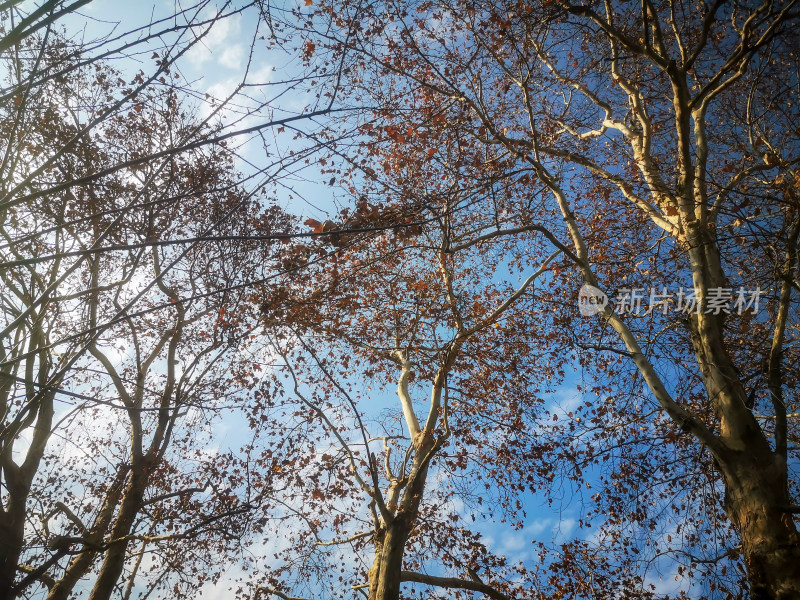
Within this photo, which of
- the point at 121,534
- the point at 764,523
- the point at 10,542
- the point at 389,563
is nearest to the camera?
the point at 764,523

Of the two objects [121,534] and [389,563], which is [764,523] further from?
[121,534]

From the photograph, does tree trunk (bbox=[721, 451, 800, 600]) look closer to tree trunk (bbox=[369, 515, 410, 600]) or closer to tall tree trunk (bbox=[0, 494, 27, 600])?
tree trunk (bbox=[369, 515, 410, 600])

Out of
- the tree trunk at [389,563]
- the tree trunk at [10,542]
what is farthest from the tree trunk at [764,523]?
the tree trunk at [10,542]

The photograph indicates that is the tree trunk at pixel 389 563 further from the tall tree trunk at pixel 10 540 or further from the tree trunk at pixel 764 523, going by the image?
the tall tree trunk at pixel 10 540

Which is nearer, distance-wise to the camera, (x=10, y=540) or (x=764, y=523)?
(x=764, y=523)

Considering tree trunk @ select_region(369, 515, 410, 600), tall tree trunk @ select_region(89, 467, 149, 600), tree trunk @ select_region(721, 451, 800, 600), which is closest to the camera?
tree trunk @ select_region(721, 451, 800, 600)

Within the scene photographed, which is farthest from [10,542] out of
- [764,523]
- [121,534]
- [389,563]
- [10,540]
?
[764,523]

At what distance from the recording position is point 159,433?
923 centimetres

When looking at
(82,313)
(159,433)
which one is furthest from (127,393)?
(82,313)

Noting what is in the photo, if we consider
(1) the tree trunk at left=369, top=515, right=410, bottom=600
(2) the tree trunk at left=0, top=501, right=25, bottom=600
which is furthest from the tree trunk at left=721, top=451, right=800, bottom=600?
(2) the tree trunk at left=0, top=501, right=25, bottom=600

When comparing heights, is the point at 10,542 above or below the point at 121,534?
below

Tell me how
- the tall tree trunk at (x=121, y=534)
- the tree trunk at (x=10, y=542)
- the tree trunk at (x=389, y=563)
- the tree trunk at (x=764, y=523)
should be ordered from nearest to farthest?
the tree trunk at (x=764, y=523) → the tree trunk at (x=10, y=542) → the tree trunk at (x=389, y=563) → the tall tree trunk at (x=121, y=534)

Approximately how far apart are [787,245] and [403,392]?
6168 millimetres

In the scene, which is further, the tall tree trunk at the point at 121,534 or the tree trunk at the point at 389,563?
the tall tree trunk at the point at 121,534
